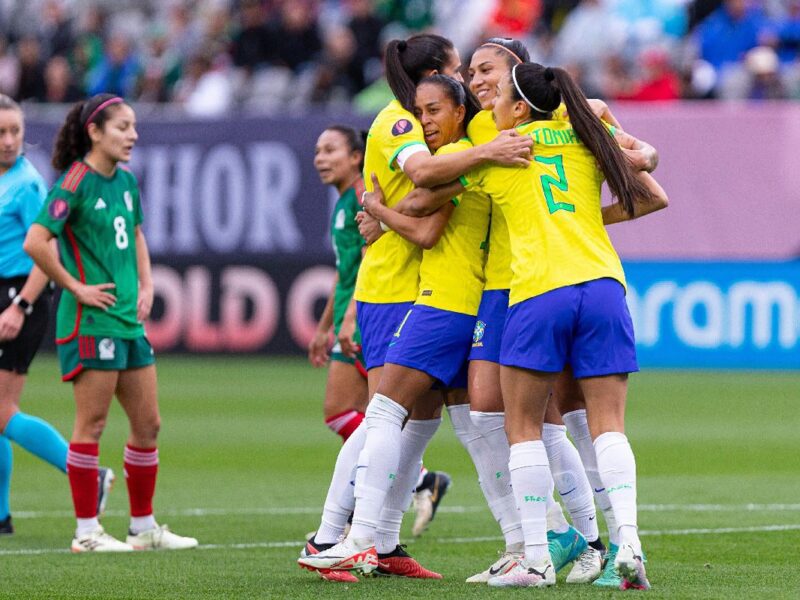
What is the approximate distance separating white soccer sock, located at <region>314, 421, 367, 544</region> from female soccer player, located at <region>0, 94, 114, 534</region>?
7.25 ft

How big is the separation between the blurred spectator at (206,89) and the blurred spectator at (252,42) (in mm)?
338

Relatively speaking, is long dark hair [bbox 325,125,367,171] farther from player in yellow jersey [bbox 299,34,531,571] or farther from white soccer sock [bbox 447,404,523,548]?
white soccer sock [bbox 447,404,523,548]

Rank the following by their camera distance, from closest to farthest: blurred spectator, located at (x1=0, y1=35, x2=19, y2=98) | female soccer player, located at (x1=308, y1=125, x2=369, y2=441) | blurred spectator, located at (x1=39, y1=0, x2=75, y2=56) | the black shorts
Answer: female soccer player, located at (x1=308, y1=125, x2=369, y2=441) < the black shorts < blurred spectator, located at (x1=0, y1=35, x2=19, y2=98) < blurred spectator, located at (x1=39, y1=0, x2=75, y2=56)

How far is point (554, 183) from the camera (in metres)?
6.38

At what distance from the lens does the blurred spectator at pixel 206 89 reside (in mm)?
21812

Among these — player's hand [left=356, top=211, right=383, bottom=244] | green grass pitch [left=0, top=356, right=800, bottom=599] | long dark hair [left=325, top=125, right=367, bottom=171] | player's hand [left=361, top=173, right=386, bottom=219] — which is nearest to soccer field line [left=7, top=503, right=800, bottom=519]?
green grass pitch [left=0, top=356, right=800, bottom=599]

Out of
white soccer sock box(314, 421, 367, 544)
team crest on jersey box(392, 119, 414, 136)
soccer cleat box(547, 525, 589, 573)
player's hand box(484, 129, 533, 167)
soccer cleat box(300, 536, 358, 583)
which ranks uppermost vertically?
team crest on jersey box(392, 119, 414, 136)

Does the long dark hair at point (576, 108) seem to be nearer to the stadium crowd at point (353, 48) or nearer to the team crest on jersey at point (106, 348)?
the team crest on jersey at point (106, 348)

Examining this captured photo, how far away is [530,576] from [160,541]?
251 centimetres

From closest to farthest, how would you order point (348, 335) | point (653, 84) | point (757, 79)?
point (348, 335)
point (757, 79)
point (653, 84)

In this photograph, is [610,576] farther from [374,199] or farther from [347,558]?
[374,199]

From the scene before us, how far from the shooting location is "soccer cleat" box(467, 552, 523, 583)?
21.7ft

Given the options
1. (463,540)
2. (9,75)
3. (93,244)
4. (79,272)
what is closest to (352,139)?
(93,244)

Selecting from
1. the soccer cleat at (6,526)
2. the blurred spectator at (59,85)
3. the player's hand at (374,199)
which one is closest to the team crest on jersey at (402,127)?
the player's hand at (374,199)
